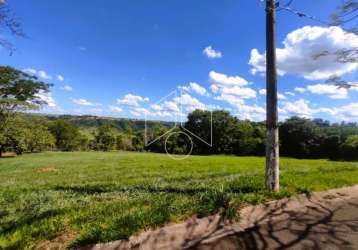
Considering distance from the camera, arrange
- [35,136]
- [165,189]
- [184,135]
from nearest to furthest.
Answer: [165,189], [184,135], [35,136]

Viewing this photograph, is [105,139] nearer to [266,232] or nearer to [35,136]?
[35,136]

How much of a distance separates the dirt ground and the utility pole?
64cm

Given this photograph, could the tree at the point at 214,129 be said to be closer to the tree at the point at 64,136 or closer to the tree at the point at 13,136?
the tree at the point at 13,136

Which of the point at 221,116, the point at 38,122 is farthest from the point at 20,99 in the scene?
the point at 221,116

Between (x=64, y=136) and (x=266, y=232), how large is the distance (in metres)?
72.3

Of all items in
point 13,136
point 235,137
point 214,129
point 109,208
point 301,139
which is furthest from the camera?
point 235,137

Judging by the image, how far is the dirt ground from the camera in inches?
147

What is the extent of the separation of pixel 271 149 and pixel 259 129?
52931 mm

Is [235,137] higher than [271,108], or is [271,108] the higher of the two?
[235,137]

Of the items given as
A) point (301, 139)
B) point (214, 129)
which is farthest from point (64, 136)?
point (301, 139)

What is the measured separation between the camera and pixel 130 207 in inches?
189

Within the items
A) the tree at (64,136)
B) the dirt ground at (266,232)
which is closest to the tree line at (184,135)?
the tree at (64,136)

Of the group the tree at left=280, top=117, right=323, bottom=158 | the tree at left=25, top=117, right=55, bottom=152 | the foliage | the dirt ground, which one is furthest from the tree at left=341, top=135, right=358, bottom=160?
the tree at left=25, top=117, right=55, bottom=152

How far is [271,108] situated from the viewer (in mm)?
5926
